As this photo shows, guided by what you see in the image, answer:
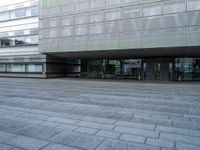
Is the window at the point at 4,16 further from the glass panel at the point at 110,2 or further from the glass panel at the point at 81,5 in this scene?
the glass panel at the point at 110,2

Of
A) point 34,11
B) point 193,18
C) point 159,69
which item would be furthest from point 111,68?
point 193,18

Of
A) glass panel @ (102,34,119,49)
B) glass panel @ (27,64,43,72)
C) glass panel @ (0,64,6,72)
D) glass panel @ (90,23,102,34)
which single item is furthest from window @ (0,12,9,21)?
glass panel @ (102,34,119,49)

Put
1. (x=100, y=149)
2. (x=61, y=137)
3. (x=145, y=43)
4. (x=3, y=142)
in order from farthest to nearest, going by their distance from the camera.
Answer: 1. (x=145, y=43)
2. (x=61, y=137)
3. (x=3, y=142)
4. (x=100, y=149)

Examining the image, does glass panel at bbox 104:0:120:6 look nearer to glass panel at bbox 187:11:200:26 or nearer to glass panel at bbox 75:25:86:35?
glass panel at bbox 75:25:86:35

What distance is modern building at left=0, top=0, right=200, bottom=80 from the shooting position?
64.4ft

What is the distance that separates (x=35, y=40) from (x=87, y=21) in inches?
408

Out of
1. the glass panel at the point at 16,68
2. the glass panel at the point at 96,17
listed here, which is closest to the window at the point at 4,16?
the glass panel at the point at 16,68

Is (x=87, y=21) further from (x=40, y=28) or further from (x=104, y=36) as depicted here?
(x=40, y=28)

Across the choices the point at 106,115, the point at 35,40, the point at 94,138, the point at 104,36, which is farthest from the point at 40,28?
the point at 94,138

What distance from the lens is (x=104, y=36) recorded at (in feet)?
76.2

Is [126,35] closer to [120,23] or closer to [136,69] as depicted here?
[120,23]

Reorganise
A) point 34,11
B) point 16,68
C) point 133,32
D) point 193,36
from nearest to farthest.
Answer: point 193,36
point 133,32
point 34,11
point 16,68

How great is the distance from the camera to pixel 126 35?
22016 millimetres

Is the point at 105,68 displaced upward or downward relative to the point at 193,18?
downward
